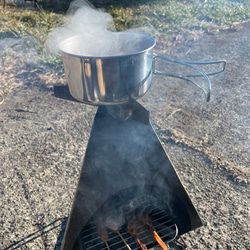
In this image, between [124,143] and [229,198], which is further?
[229,198]

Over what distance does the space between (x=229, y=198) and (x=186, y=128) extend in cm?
135

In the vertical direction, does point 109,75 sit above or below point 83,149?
above

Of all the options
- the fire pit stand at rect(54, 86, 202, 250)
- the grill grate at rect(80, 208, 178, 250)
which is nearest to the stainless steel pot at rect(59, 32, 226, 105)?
the fire pit stand at rect(54, 86, 202, 250)

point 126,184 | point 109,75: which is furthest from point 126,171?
point 109,75

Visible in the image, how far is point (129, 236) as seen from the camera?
2014 millimetres

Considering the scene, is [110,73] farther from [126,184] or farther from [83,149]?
[83,149]

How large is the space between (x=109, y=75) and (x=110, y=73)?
0.02 m

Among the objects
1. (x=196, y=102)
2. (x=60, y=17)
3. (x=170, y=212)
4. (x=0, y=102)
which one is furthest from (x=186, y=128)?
(x=60, y=17)

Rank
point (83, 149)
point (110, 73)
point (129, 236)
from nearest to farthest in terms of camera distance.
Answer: point (110, 73), point (129, 236), point (83, 149)

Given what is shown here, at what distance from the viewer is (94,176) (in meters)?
1.95

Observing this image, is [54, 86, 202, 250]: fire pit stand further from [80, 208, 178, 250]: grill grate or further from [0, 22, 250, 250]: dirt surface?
[0, 22, 250, 250]: dirt surface

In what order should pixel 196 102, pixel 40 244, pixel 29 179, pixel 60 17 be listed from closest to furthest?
pixel 40 244 < pixel 29 179 < pixel 196 102 < pixel 60 17

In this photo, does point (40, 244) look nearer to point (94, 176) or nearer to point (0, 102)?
point (94, 176)

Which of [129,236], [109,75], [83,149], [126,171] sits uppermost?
[109,75]
